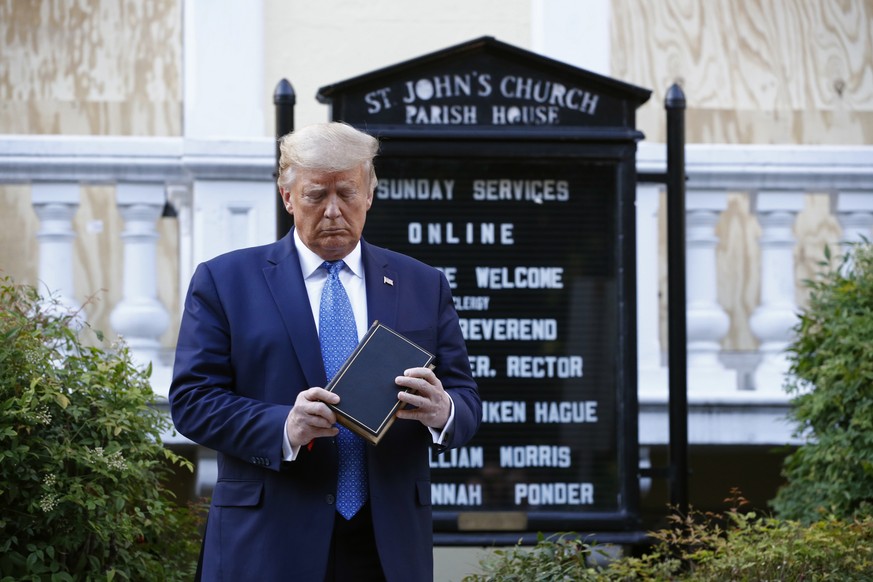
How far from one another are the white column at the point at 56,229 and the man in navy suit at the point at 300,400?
116 inches

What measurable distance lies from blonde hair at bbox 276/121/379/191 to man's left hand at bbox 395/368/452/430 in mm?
508

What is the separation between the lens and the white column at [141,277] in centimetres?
616

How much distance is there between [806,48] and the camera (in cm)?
816

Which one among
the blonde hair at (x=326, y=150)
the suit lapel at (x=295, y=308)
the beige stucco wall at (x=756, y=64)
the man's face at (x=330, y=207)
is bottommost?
the suit lapel at (x=295, y=308)

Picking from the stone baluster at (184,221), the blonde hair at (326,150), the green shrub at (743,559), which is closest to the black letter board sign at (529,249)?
the green shrub at (743,559)

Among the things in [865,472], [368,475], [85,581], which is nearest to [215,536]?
[368,475]

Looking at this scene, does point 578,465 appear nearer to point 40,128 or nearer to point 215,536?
point 215,536

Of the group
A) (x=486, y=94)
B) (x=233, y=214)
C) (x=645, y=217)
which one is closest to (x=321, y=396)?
(x=486, y=94)

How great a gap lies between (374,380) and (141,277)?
3399 mm

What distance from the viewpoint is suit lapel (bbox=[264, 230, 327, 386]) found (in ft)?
10.5

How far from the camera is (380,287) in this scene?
11.0ft

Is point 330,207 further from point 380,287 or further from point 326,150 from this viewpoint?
point 380,287

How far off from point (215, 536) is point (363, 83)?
221 centimetres

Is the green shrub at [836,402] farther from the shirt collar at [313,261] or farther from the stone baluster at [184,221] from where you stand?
the stone baluster at [184,221]
